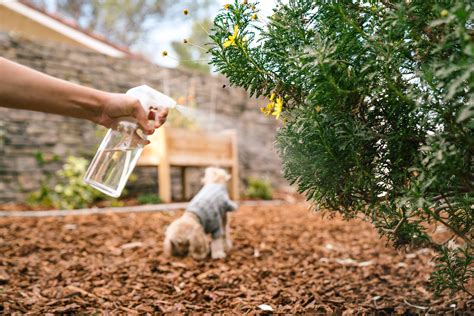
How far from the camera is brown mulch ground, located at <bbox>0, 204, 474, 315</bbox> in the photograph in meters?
2.30

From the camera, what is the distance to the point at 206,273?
9.68 feet

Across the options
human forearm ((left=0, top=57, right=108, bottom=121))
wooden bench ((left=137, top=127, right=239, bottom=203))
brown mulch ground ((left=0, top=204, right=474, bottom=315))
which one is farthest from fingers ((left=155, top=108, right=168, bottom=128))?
wooden bench ((left=137, top=127, right=239, bottom=203))

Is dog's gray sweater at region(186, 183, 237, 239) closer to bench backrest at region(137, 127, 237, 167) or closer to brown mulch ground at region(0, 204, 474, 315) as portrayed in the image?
brown mulch ground at region(0, 204, 474, 315)

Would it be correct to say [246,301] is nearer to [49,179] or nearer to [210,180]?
[210,180]

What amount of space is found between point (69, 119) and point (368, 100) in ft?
19.7

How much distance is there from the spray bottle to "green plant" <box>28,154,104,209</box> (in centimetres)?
384

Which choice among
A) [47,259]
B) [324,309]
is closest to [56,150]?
[47,259]

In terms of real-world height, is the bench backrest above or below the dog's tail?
above

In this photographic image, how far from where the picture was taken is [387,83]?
4.85 ft

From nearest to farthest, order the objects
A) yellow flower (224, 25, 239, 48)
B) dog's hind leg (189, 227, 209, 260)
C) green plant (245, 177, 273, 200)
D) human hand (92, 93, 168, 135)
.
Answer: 1. yellow flower (224, 25, 239, 48)
2. human hand (92, 93, 168, 135)
3. dog's hind leg (189, 227, 209, 260)
4. green plant (245, 177, 273, 200)

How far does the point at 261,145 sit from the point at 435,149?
8.58 m

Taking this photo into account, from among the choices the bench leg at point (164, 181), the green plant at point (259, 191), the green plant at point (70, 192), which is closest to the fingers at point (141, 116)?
the green plant at point (70, 192)

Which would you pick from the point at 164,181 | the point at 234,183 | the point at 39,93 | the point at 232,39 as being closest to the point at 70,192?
the point at 164,181

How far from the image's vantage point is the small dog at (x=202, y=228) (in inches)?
130
